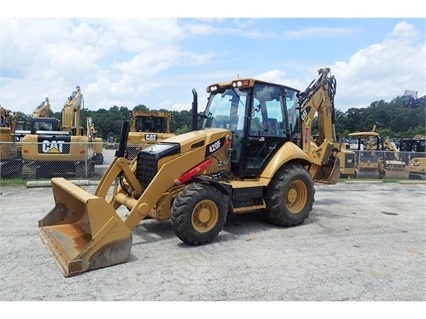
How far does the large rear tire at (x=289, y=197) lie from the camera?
6297 millimetres

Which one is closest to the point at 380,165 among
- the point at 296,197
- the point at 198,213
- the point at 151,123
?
the point at 151,123

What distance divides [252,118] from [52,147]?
8257 mm

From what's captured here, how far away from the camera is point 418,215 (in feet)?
27.2

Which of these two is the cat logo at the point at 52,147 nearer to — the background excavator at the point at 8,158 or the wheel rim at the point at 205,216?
the background excavator at the point at 8,158

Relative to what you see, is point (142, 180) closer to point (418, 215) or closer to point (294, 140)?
point (294, 140)

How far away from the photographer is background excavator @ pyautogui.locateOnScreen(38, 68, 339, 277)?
177 inches

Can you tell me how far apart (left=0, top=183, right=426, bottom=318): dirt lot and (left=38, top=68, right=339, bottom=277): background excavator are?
266mm

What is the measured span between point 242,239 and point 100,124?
3655 centimetres

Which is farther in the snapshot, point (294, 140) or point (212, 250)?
point (294, 140)

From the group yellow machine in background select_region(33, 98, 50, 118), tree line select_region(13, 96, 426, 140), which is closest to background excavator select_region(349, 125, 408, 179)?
yellow machine in background select_region(33, 98, 50, 118)

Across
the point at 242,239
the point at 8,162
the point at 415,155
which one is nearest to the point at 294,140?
the point at 242,239

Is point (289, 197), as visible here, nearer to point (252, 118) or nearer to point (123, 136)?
point (252, 118)

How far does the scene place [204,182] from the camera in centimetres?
546

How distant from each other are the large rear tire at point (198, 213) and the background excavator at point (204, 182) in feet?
0.04
